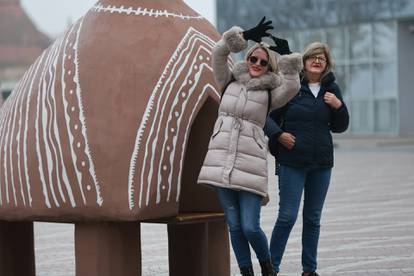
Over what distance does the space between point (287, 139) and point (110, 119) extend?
1228mm

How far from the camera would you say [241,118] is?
5.93 meters

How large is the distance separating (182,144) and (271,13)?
3130 centimetres

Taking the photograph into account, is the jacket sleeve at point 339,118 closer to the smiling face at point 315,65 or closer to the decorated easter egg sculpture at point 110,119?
the smiling face at point 315,65

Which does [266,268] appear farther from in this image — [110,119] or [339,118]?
[110,119]

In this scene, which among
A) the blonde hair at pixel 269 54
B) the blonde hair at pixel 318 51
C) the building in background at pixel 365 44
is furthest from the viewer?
the building in background at pixel 365 44

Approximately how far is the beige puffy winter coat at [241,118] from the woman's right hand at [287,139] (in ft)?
1.18

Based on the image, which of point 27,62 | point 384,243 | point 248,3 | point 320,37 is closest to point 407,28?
point 320,37

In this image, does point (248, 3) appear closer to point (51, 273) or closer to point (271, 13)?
point (271, 13)

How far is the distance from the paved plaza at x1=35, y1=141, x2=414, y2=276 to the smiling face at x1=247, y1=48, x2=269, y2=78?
224cm

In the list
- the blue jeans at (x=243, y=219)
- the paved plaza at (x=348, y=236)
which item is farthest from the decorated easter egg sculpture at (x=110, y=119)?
the paved plaza at (x=348, y=236)

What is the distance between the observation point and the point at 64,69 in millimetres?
6125

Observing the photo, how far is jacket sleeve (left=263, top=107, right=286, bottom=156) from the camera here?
6.36 m

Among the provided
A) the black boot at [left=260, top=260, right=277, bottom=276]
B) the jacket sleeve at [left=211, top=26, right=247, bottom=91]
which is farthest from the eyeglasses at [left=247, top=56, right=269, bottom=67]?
the black boot at [left=260, top=260, right=277, bottom=276]

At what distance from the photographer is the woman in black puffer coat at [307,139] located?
6.39 meters
